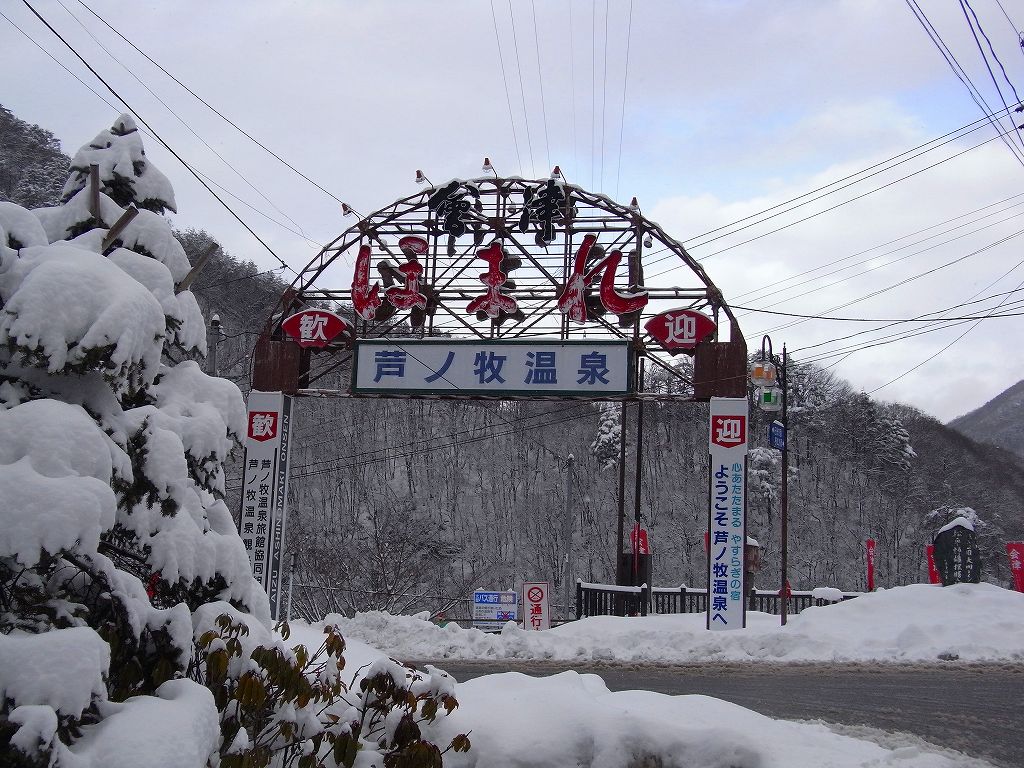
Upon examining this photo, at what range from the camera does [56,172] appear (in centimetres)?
4078

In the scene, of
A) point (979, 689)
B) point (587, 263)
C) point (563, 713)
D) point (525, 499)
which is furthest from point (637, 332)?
point (525, 499)

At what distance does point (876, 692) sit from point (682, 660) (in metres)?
4.23

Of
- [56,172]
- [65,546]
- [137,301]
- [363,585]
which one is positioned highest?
[56,172]

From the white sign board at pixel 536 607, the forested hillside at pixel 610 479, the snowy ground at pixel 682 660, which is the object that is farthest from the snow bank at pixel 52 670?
the forested hillside at pixel 610 479

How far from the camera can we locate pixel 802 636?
45.6ft

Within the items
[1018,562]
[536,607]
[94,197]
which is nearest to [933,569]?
[1018,562]

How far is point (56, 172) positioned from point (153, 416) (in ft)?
139

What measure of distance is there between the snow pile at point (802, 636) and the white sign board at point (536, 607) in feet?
11.5

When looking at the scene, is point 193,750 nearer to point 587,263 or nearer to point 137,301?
point 137,301

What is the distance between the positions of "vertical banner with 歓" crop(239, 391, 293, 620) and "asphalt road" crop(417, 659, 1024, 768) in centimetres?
474

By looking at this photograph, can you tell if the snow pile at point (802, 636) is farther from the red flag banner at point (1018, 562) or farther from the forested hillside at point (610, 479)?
the forested hillside at point (610, 479)

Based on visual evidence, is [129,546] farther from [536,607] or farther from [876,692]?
[536,607]

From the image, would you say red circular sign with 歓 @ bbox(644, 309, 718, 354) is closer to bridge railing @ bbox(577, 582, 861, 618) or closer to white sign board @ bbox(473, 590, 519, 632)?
bridge railing @ bbox(577, 582, 861, 618)

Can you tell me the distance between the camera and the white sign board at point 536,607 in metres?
19.7
